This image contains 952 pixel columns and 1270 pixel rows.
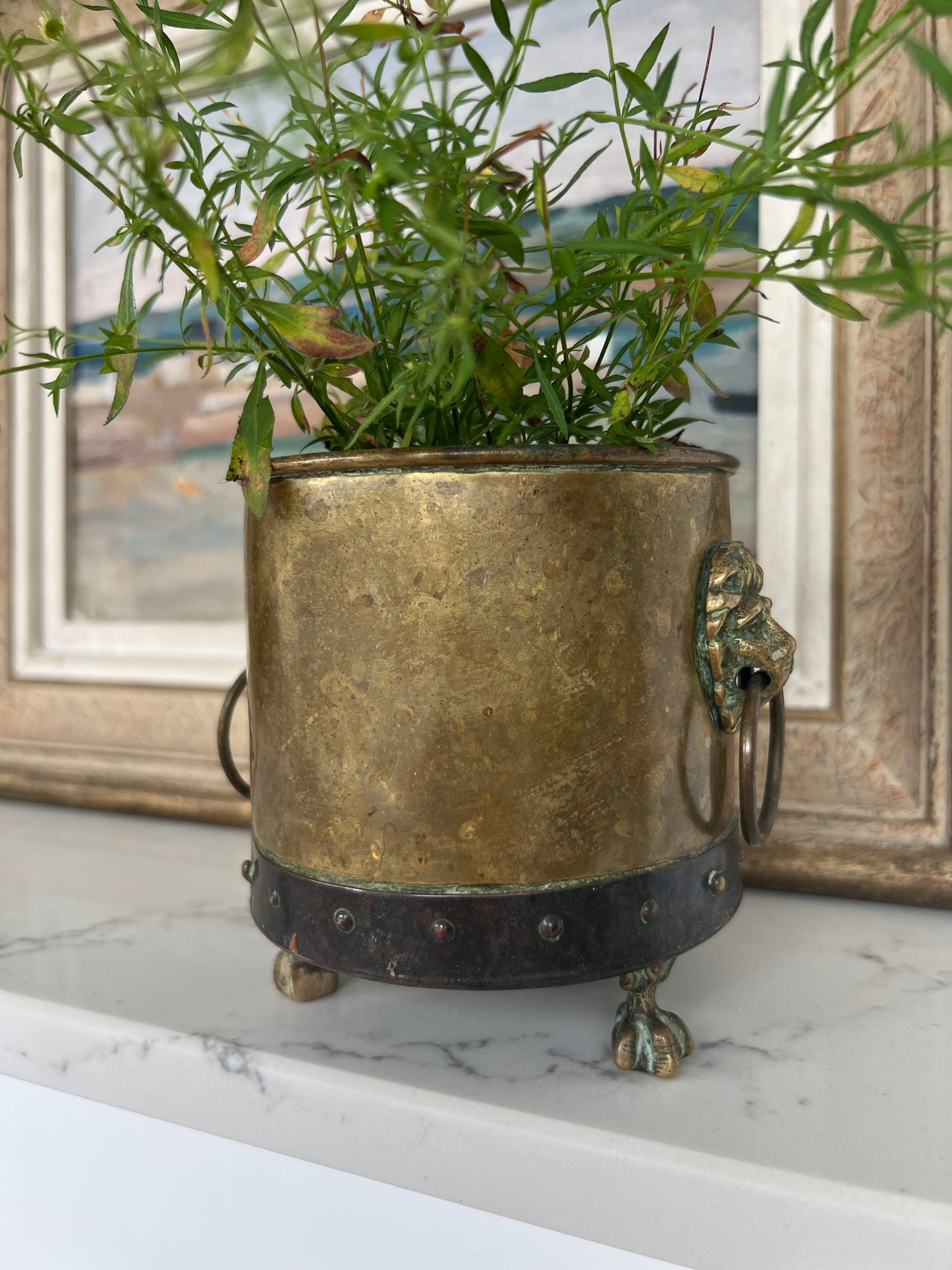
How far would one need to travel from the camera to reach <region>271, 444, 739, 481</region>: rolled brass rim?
41cm

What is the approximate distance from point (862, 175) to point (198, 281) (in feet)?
0.83

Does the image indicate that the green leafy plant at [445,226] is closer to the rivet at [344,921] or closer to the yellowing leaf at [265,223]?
the yellowing leaf at [265,223]

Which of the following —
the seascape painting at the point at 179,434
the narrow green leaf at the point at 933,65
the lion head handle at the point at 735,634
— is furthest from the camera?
the seascape painting at the point at 179,434

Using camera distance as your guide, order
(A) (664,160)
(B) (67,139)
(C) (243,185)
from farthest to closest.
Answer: (B) (67,139) → (C) (243,185) → (A) (664,160)

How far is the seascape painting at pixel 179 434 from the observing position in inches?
28.1

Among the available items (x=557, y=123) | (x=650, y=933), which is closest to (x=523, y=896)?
(x=650, y=933)

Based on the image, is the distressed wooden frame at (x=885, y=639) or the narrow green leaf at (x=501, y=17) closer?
the narrow green leaf at (x=501, y=17)

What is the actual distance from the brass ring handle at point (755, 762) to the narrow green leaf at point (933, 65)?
0.27 meters

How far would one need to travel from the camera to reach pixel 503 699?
413 millimetres

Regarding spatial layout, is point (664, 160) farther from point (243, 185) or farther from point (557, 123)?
point (243, 185)

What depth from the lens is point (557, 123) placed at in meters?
0.75

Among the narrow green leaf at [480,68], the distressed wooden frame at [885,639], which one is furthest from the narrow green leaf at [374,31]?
the distressed wooden frame at [885,639]

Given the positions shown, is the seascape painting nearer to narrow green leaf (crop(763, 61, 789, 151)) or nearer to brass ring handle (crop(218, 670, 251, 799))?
brass ring handle (crop(218, 670, 251, 799))

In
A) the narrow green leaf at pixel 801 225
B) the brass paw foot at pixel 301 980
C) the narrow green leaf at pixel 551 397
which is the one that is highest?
the narrow green leaf at pixel 801 225
